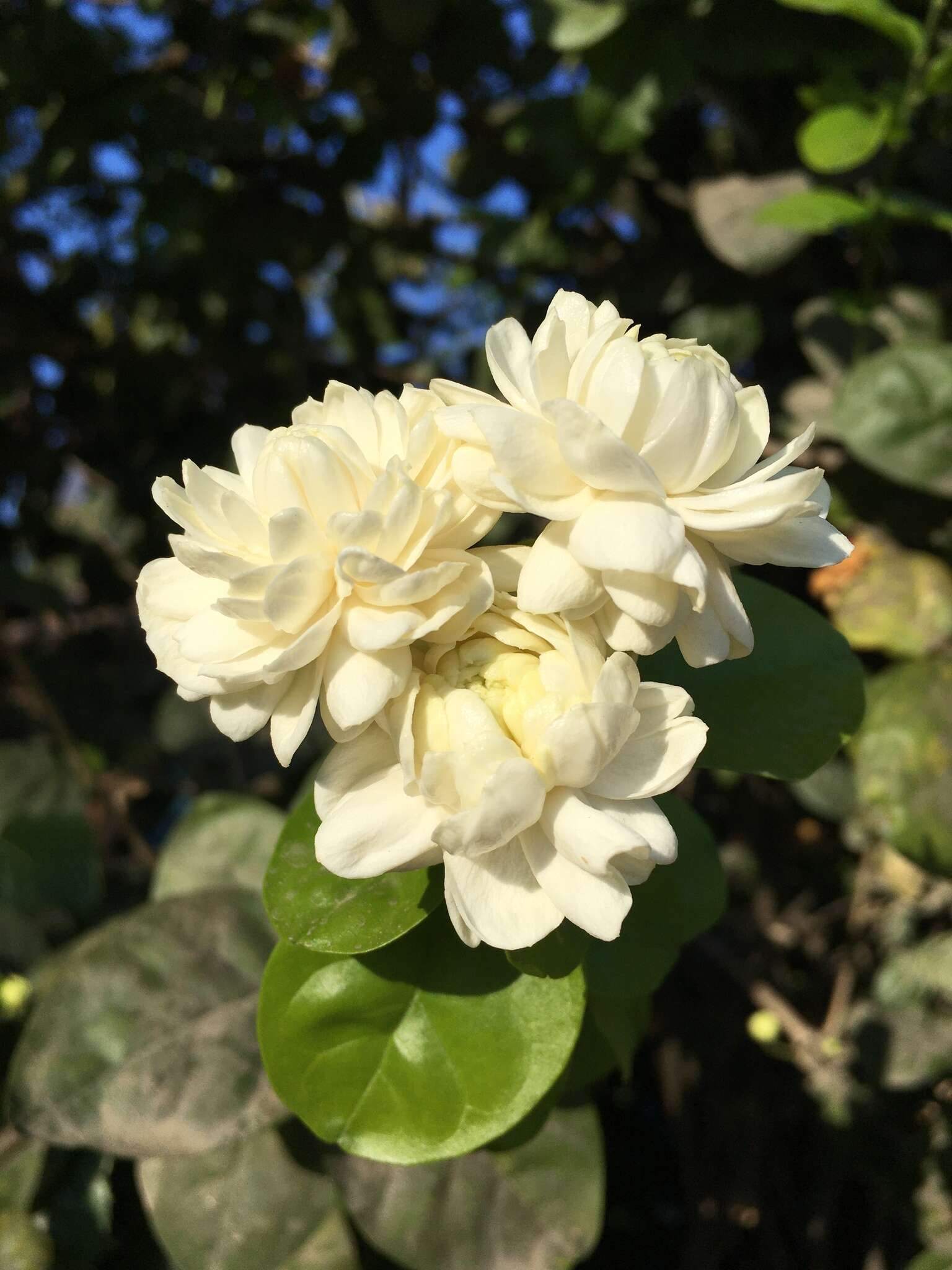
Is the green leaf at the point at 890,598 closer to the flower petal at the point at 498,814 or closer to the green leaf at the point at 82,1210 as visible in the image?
the flower petal at the point at 498,814

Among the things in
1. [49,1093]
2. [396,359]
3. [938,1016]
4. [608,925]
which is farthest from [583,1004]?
[396,359]

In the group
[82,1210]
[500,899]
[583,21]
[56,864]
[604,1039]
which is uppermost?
[583,21]

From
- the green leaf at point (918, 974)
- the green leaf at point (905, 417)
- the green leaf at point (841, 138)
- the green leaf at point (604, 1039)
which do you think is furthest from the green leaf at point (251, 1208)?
the green leaf at point (841, 138)

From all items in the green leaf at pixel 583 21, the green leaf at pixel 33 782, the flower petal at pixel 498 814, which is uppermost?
the green leaf at pixel 583 21

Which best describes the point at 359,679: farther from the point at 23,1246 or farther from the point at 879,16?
the point at 879,16

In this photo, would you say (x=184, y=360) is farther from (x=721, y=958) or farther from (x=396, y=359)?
(x=721, y=958)

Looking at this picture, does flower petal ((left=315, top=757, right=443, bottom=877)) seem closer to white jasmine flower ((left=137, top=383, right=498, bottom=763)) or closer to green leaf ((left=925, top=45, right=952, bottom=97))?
white jasmine flower ((left=137, top=383, right=498, bottom=763))

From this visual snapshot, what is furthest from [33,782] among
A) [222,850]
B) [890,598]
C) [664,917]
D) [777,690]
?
[890,598]
